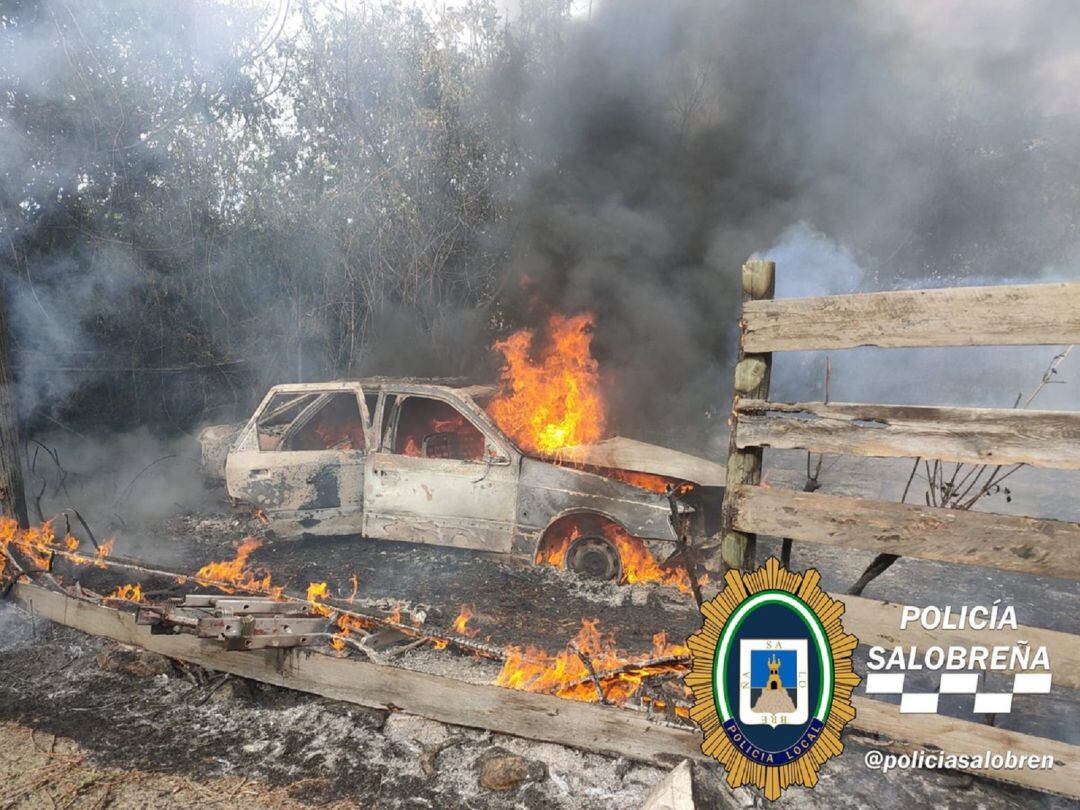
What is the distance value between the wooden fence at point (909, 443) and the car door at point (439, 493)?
101 inches

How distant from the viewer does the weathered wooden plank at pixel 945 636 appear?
2625mm

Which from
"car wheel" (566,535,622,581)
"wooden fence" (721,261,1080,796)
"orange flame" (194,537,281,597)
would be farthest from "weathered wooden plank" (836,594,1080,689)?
"orange flame" (194,537,281,597)

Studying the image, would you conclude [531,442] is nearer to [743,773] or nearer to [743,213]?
[743,773]

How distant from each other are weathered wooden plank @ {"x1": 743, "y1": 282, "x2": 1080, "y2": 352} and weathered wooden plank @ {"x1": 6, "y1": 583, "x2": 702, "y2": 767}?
6.84 ft

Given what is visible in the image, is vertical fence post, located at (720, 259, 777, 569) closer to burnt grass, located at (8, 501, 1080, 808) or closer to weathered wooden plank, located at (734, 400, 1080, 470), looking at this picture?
weathered wooden plank, located at (734, 400, 1080, 470)

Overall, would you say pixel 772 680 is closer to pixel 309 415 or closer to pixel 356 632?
pixel 356 632

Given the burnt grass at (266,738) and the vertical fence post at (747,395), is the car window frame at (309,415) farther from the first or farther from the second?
the vertical fence post at (747,395)

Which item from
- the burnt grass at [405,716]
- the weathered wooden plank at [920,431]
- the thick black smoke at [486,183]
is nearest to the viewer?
the weathered wooden plank at [920,431]

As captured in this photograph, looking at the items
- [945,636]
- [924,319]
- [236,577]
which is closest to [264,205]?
[236,577]

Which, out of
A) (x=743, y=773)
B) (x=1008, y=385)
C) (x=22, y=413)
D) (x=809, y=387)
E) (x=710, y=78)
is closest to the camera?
(x=743, y=773)

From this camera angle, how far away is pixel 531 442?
19.0 feet

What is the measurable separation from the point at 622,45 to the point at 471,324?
249 inches

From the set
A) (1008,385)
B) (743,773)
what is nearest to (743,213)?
(1008,385)

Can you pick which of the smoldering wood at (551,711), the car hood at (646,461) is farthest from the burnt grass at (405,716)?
the car hood at (646,461)
